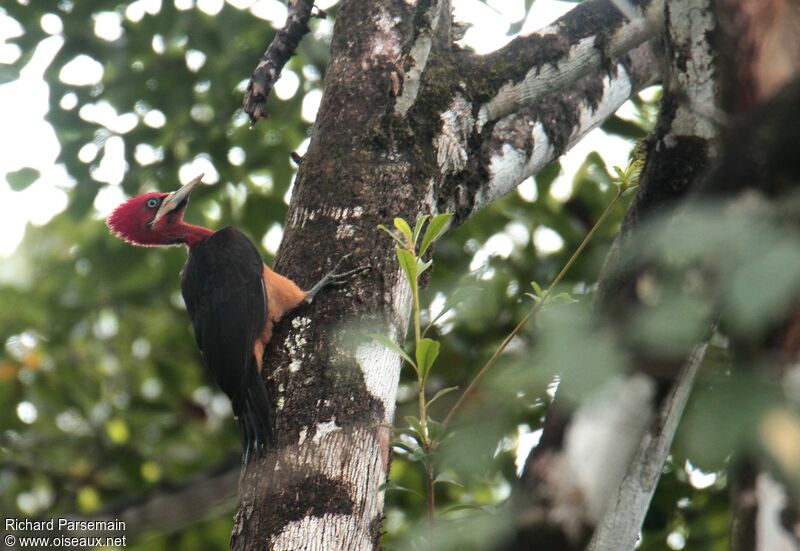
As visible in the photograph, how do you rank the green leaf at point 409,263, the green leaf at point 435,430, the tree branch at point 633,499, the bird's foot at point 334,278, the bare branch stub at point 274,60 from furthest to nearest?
the bare branch stub at point 274,60
the bird's foot at point 334,278
the tree branch at point 633,499
the green leaf at point 409,263
the green leaf at point 435,430

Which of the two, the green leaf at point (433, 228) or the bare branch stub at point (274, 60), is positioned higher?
the bare branch stub at point (274, 60)

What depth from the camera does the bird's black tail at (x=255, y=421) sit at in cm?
203

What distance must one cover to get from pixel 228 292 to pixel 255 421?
3.82 ft

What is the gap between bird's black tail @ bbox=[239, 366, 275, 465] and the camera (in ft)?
6.65

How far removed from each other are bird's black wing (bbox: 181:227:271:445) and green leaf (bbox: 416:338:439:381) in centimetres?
106

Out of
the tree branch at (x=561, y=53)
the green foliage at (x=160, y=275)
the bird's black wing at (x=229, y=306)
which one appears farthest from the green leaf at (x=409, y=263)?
the green foliage at (x=160, y=275)

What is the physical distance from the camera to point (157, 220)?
13.6 ft

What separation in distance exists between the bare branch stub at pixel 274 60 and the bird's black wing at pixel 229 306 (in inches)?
31.0

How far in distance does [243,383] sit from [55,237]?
286 cm

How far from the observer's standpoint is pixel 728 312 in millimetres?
601

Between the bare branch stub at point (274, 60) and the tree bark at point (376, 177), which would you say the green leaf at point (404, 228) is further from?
the bare branch stub at point (274, 60)

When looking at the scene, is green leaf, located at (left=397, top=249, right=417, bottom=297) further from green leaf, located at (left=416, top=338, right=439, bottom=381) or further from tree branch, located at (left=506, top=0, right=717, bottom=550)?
tree branch, located at (left=506, top=0, right=717, bottom=550)

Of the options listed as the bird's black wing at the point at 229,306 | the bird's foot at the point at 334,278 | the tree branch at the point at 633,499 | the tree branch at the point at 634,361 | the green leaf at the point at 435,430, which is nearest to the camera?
the tree branch at the point at 634,361

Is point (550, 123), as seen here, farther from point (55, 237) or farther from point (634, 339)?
point (55, 237)
